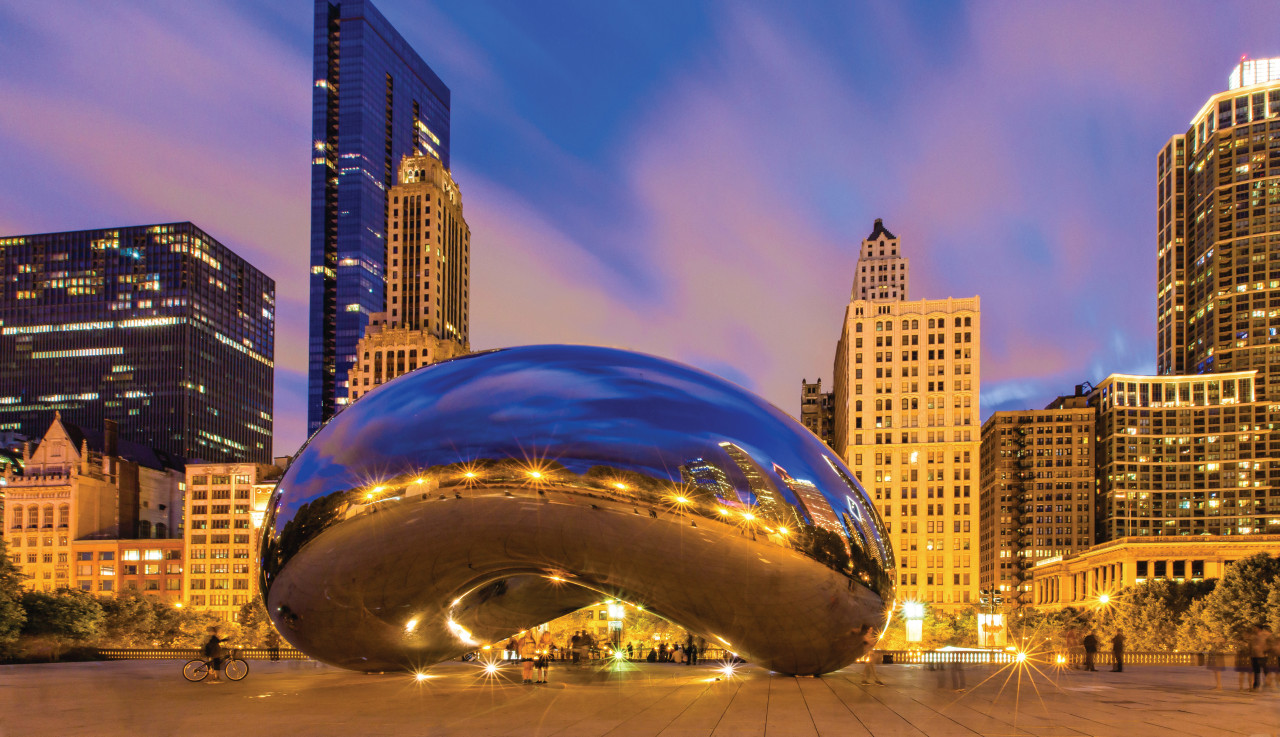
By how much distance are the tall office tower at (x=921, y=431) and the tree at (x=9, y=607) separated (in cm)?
9373

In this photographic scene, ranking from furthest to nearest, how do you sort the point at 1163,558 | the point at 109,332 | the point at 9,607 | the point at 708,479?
the point at 109,332, the point at 1163,558, the point at 9,607, the point at 708,479

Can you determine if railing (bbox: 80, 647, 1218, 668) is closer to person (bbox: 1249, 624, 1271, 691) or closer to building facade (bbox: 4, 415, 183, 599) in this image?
person (bbox: 1249, 624, 1271, 691)

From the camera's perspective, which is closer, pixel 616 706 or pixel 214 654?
pixel 616 706

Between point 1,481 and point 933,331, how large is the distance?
453ft

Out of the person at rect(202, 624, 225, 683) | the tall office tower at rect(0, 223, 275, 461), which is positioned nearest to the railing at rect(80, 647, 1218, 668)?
the person at rect(202, 624, 225, 683)

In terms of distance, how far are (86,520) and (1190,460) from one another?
186144 mm

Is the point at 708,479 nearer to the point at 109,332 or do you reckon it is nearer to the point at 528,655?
the point at 528,655

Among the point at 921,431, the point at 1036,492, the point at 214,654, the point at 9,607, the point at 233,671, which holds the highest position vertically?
the point at 921,431

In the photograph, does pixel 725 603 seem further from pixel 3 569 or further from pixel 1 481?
pixel 1 481

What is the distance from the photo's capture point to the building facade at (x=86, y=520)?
14088 centimetres

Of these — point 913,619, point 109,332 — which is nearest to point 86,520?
point 109,332

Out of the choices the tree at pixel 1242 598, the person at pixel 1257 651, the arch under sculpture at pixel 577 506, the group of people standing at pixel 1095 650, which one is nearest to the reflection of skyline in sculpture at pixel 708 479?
the arch under sculpture at pixel 577 506

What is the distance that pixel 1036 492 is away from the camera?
183 m

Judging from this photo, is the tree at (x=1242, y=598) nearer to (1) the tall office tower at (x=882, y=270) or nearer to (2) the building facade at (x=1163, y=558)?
(2) the building facade at (x=1163, y=558)
